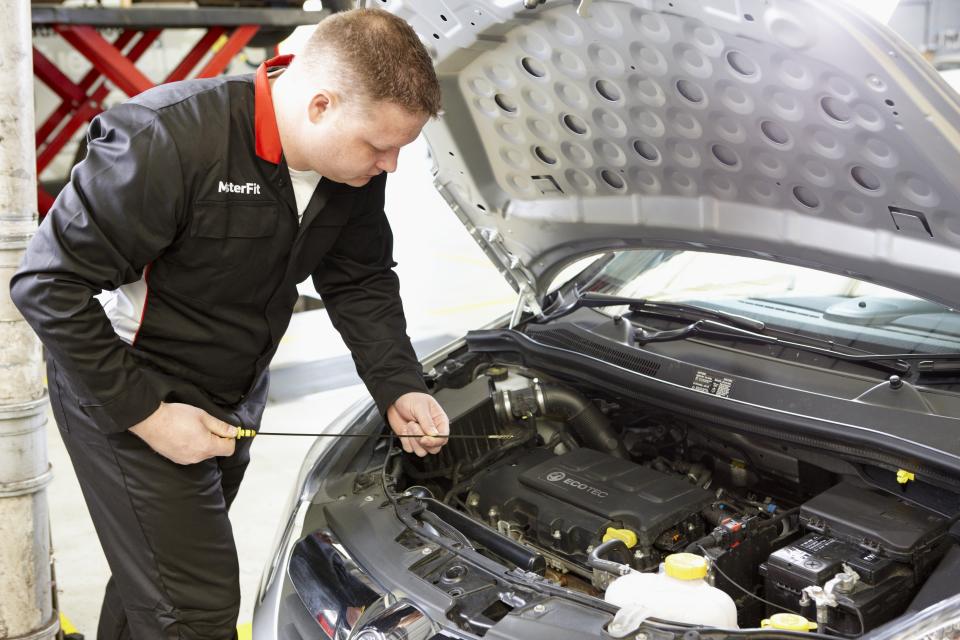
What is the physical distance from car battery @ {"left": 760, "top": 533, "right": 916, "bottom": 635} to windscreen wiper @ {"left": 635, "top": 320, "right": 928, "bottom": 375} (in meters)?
0.39

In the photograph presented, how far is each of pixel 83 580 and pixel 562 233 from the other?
203 centimetres

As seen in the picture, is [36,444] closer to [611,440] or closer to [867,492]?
[611,440]

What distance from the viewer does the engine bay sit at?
156 centimetres

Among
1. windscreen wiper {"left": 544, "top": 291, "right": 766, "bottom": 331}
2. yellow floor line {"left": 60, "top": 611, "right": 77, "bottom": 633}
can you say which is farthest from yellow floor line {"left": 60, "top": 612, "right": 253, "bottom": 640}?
windscreen wiper {"left": 544, "top": 291, "right": 766, "bottom": 331}

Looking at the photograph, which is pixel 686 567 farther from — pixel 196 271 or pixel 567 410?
pixel 196 271

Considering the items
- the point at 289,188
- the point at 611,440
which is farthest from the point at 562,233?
the point at 289,188

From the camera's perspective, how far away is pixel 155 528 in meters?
1.82

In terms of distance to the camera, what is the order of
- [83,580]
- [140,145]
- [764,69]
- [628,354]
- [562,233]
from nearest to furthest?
[764,69], [140,145], [628,354], [562,233], [83,580]

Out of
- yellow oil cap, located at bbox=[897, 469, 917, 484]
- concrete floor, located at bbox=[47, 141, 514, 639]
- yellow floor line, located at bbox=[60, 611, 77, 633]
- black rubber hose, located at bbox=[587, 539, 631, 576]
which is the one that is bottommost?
concrete floor, located at bbox=[47, 141, 514, 639]

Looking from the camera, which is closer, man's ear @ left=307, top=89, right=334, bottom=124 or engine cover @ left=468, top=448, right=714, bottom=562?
man's ear @ left=307, top=89, right=334, bottom=124

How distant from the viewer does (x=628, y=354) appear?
6.97 feet

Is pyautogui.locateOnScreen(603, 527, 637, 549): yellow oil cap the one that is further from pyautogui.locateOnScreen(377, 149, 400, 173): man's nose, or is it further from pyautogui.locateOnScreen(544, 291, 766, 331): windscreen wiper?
pyautogui.locateOnScreen(377, 149, 400, 173): man's nose

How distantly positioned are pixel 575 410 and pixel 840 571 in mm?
793

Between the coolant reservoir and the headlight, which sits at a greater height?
the coolant reservoir
